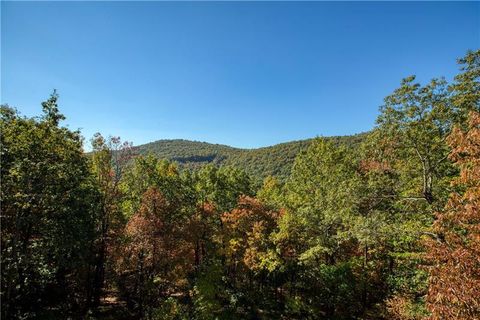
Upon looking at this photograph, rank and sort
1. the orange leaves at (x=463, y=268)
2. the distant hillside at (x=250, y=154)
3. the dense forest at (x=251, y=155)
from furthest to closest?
the distant hillside at (x=250, y=154)
the dense forest at (x=251, y=155)
the orange leaves at (x=463, y=268)

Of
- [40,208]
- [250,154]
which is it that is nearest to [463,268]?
[40,208]

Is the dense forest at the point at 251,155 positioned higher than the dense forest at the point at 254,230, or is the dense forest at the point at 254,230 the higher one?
the dense forest at the point at 251,155

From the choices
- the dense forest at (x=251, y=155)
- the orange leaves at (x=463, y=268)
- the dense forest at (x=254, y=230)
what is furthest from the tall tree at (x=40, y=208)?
the dense forest at (x=251, y=155)

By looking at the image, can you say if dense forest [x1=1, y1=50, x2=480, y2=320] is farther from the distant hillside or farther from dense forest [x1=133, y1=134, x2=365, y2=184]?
the distant hillside

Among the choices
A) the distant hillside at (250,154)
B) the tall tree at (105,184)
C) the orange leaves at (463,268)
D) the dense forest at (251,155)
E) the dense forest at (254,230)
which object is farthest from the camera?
the distant hillside at (250,154)

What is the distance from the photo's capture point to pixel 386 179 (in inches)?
594

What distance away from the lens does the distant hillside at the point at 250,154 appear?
105375 millimetres

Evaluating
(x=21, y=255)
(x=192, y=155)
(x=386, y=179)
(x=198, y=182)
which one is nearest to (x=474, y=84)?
(x=386, y=179)

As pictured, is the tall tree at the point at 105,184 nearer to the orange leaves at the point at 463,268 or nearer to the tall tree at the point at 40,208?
the tall tree at the point at 40,208

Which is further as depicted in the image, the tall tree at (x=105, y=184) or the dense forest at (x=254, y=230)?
the tall tree at (x=105, y=184)

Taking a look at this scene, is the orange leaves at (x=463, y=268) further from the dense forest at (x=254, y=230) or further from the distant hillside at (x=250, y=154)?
the distant hillside at (x=250, y=154)

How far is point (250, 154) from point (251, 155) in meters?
2.09

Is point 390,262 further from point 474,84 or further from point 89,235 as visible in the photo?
point 89,235

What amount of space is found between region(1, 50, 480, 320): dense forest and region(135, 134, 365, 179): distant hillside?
1664 inches
